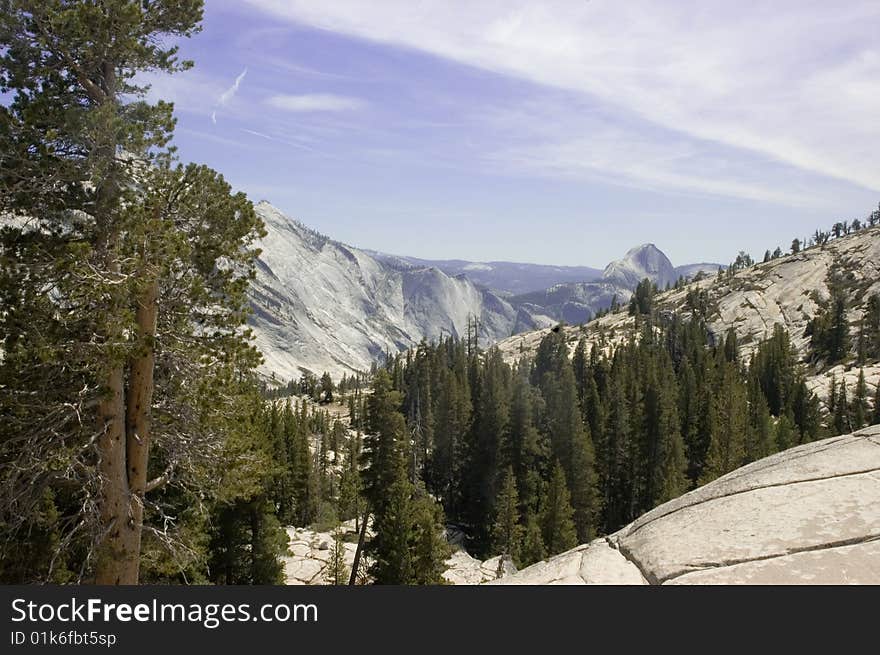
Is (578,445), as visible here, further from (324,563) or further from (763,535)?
(763,535)

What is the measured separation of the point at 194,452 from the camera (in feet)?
45.6

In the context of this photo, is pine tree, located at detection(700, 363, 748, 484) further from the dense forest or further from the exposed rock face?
the exposed rock face

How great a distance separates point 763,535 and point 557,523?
40019mm

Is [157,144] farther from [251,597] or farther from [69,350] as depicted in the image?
[251,597]

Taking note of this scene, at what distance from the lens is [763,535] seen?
795cm

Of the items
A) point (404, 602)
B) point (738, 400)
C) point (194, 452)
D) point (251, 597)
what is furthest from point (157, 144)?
point (738, 400)

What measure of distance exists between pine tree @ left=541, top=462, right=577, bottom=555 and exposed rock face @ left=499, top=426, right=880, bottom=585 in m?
36.1

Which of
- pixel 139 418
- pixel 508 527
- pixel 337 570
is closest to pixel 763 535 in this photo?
pixel 139 418

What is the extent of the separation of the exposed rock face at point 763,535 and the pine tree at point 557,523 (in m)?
36.1

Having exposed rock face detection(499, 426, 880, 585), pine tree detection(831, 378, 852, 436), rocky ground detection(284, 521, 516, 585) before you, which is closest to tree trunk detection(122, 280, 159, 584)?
exposed rock face detection(499, 426, 880, 585)

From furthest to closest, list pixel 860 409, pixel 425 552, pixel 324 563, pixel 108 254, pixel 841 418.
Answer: pixel 860 409 < pixel 841 418 < pixel 324 563 < pixel 425 552 < pixel 108 254

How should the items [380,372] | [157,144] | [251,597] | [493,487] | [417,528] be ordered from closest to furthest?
[251,597]
[157,144]
[417,528]
[380,372]
[493,487]

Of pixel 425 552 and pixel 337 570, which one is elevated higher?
pixel 425 552

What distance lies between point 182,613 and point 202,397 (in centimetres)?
703
